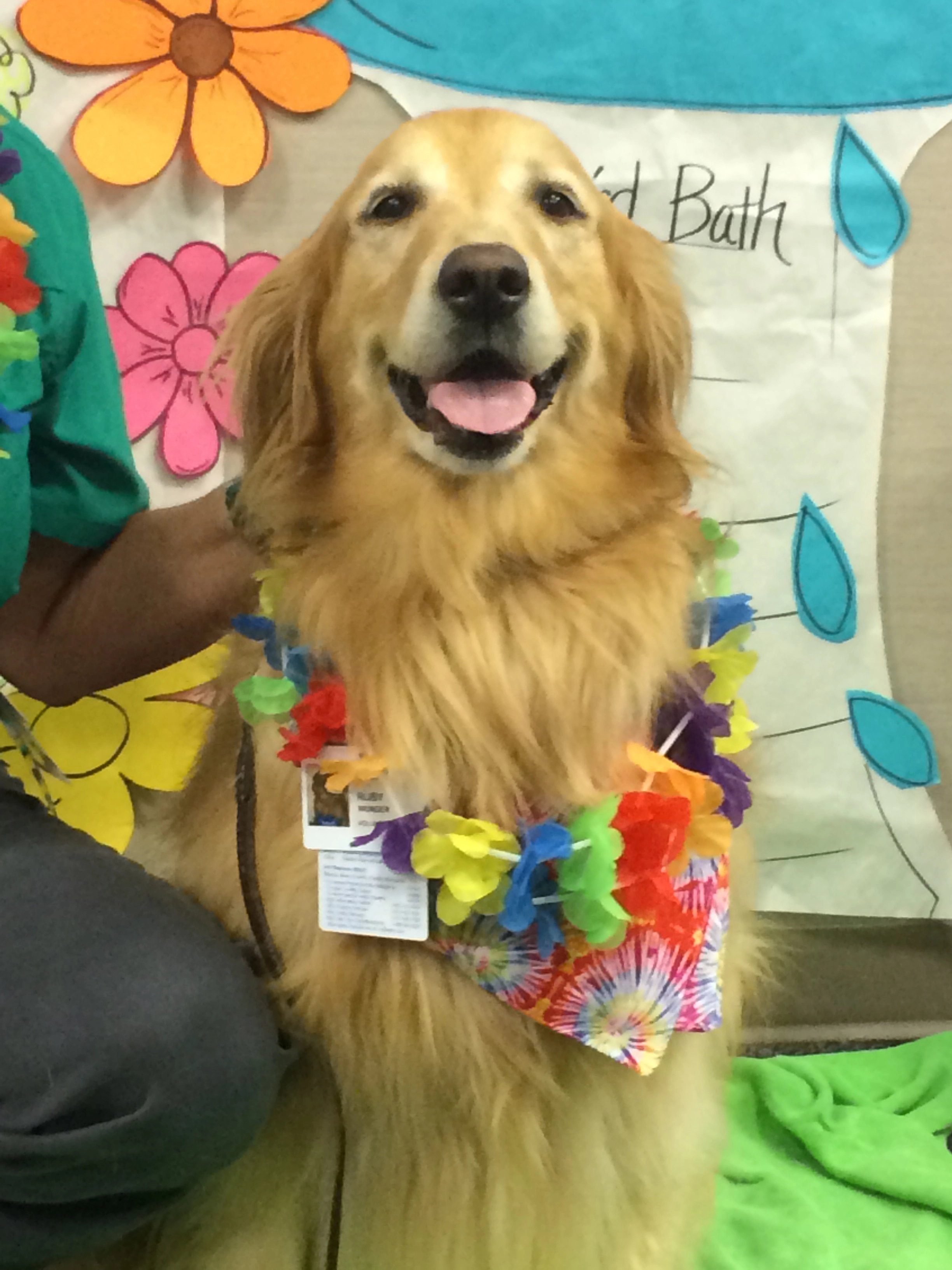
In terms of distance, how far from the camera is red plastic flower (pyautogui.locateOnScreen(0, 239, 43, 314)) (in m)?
0.87

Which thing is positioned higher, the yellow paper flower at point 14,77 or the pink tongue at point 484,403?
the yellow paper flower at point 14,77

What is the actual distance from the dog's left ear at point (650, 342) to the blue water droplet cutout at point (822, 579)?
16.3 inches

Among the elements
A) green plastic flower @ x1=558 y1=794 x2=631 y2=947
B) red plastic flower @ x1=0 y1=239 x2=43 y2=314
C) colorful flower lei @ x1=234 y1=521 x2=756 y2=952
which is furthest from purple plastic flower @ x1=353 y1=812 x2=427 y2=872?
red plastic flower @ x1=0 y1=239 x2=43 y2=314

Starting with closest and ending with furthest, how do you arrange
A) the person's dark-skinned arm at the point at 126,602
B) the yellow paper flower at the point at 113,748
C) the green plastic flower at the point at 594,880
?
the green plastic flower at the point at 594,880 → the person's dark-skinned arm at the point at 126,602 → the yellow paper flower at the point at 113,748

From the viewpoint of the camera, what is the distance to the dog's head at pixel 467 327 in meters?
0.81

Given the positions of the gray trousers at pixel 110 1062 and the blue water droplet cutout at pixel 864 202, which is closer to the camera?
the gray trousers at pixel 110 1062

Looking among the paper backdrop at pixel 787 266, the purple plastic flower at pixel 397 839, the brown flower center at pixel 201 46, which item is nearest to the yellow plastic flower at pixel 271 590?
the purple plastic flower at pixel 397 839

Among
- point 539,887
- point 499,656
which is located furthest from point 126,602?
point 539,887

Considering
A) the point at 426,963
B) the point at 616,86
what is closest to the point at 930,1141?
the point at 426,963

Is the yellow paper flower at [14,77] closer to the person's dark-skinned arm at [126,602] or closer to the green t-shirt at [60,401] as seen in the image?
the green t-shirt at [60,401]

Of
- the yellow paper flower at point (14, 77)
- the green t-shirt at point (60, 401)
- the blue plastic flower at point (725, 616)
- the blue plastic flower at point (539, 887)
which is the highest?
the yellow paper flower at point (14, 77)

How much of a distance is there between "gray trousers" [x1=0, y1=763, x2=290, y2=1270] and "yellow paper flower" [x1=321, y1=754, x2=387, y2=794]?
7.4 inches

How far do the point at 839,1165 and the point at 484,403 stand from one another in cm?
99

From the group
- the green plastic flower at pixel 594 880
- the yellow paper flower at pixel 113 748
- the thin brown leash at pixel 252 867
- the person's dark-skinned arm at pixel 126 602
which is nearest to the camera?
the green plastic flower at pixel 594 880
